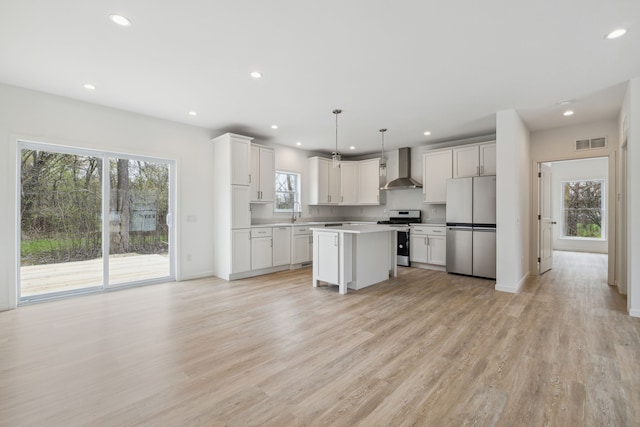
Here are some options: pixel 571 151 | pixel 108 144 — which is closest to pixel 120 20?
pixel 108 144

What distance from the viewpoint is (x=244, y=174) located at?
518 cm

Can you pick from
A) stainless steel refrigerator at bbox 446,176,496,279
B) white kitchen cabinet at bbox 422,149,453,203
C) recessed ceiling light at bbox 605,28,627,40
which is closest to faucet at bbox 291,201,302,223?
white kitchen cabinet at bbox 422,149,453,203

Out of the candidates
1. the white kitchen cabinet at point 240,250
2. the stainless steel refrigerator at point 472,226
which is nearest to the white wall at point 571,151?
the stainless steel refrigerator at point 472,226

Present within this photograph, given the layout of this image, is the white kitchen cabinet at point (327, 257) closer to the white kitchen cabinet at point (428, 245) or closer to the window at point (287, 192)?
the window at point (287, 192)

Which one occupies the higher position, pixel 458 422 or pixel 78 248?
pixel 78 248

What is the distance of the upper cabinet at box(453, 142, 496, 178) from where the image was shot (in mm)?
5292

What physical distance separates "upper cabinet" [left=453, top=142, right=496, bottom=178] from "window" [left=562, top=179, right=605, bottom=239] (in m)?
5.25

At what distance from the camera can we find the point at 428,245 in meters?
5.87

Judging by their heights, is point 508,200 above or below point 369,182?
below

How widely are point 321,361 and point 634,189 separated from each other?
3.89 meters

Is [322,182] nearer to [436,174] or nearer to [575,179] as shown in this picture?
[436,174]

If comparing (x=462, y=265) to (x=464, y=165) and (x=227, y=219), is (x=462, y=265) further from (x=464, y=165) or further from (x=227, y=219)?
(x=227, y=219)

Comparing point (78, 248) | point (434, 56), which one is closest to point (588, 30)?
point (434, 56)

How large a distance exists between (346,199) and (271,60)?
16.0ft
